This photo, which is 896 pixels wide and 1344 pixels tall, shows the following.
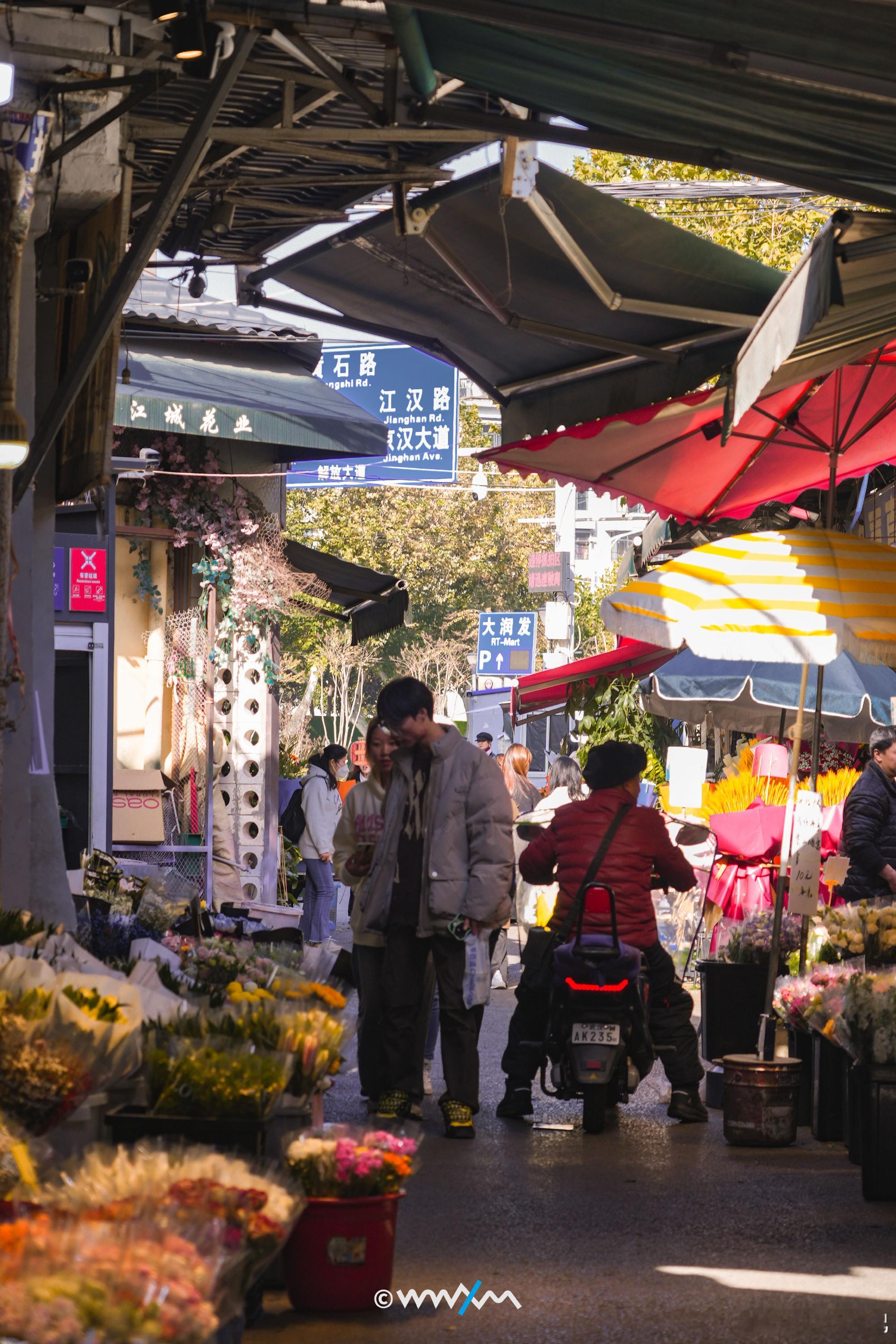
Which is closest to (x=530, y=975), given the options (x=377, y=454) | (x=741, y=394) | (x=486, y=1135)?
(x=486, y=1135)

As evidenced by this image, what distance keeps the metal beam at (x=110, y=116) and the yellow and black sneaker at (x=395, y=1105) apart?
4624mm

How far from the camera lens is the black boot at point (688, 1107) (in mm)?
8680

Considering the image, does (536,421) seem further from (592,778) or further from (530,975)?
(530,975)

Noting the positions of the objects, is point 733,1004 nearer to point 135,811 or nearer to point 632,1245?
point 632,1245

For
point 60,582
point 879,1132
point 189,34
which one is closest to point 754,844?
point 879,1132

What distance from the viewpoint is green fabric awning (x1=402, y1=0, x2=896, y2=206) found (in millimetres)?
4820

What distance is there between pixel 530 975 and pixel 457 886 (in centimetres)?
121

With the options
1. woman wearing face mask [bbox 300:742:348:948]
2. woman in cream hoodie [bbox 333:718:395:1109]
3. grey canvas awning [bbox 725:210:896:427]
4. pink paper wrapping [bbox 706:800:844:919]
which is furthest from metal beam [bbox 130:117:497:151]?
woman wearing face mask [bbox 300:742:348:948]

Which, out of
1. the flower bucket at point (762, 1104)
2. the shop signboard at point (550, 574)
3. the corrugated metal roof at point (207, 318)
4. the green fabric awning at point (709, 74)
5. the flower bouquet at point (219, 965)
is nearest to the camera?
the green fabric awning at point (709, 74)

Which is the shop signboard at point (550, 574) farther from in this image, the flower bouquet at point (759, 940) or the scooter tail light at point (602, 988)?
the scooter tail light at point (602, 988)

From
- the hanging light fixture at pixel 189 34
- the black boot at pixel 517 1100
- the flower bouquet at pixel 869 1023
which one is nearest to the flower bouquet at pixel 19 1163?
the hanging light fixture at pixel 189 34

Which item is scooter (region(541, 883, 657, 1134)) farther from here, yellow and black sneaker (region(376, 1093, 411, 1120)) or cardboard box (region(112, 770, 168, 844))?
cardboard box (region(112, 770, 168, 844))

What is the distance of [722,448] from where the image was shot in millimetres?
10242

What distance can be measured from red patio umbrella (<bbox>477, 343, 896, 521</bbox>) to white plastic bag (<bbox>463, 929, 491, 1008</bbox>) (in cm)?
311
